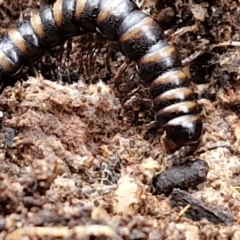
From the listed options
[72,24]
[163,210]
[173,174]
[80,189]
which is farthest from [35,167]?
[72,24]

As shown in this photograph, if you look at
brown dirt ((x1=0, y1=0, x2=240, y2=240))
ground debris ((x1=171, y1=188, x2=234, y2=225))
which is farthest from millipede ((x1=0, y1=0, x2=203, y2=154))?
ground debris ((x1=171, y1=188, x2=234, y2=225))

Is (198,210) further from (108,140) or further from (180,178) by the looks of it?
(108,140)

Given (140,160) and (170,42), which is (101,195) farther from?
(170,42)

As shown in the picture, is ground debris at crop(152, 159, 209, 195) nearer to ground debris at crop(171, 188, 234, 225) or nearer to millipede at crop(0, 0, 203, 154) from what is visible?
ground debris at crop(171, 188, 234, 225)

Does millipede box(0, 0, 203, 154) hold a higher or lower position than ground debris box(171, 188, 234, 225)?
higher

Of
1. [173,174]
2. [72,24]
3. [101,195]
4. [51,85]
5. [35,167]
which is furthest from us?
[72,24]

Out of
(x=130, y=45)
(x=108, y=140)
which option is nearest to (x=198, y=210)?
(x=108, y=140)

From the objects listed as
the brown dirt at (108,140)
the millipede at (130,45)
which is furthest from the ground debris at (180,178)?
the millipede at (130,45)
